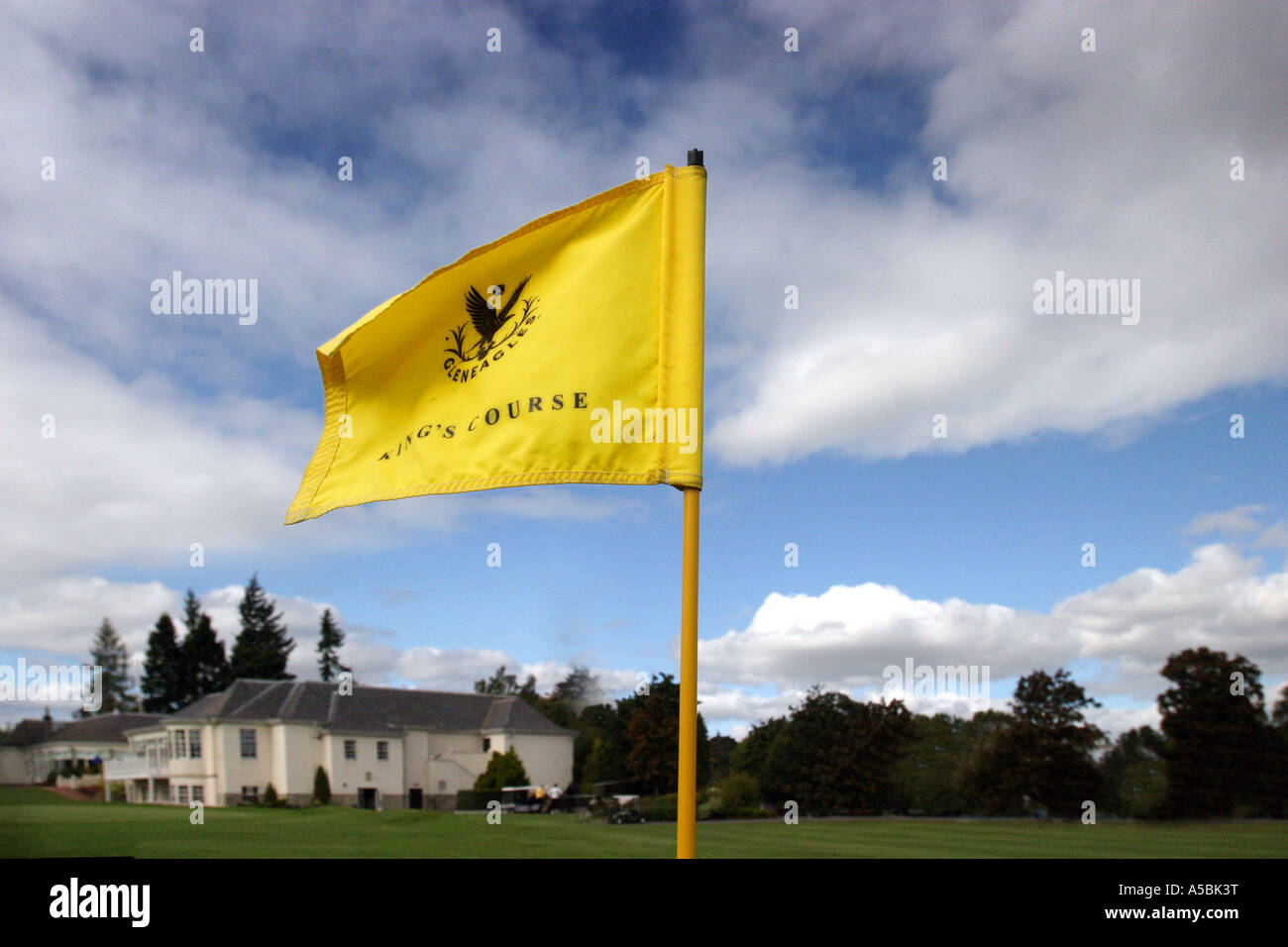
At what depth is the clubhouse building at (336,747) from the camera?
50.7m

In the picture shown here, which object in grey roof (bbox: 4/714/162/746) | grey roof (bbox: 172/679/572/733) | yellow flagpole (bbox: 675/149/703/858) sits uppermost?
yellow flagpole (bbox: 675/149/703/858)

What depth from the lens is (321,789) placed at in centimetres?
4925

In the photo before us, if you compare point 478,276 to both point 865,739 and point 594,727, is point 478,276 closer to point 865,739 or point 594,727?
point 865,739

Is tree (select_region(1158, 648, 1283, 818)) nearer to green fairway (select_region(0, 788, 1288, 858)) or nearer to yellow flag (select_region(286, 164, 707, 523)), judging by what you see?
green fairway (select_region(0, 788, 1288, 858))

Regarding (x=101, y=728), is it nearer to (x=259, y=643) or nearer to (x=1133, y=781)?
(x=259, y=643)

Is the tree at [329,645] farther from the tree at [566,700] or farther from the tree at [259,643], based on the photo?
the tree at [566,700]

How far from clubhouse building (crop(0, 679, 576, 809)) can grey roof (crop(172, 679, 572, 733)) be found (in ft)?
0.24

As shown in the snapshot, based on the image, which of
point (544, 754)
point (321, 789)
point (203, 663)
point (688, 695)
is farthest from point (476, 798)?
point (203, 663)

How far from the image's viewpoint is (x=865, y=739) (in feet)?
121

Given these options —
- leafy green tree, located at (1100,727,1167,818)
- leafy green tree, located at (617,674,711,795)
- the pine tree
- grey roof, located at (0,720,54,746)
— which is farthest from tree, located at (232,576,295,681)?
leafy green tree, located at (1100,727,1167,818)

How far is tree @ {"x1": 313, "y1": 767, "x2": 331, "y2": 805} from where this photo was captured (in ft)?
161

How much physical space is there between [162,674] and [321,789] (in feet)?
156

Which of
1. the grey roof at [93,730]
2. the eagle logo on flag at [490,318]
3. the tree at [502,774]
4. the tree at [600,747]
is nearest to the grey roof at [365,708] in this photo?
the tree at [502,774]
